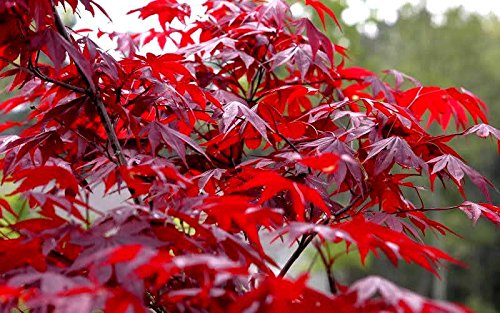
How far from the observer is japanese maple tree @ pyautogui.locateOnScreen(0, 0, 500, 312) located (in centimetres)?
69

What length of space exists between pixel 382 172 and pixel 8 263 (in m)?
0.63

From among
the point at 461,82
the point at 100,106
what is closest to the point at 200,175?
the point at 100,106

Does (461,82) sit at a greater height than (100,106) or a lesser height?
lesser

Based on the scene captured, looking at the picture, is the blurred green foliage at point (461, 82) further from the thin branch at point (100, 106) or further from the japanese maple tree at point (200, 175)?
A: the thin branch at point (100, 106)

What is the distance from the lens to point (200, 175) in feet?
3.67

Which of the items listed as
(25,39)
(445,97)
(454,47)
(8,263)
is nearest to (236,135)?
(25,39)

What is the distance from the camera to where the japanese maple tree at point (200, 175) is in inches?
27.0

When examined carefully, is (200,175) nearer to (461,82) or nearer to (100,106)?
(100,106)

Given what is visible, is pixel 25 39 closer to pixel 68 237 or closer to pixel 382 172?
pixel 68 237

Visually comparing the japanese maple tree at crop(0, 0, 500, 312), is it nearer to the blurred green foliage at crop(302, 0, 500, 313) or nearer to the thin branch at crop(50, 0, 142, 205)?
the thin branch at crop(50, 0, 142, 205)

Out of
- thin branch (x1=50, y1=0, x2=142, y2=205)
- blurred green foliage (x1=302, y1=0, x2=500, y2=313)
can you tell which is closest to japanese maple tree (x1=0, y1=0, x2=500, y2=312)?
thin branch (x1=50, y1=0, x2=142, y2=205)

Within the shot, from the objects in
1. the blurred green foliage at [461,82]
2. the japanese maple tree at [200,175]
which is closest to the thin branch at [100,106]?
the japanese maple tree at [200,175]

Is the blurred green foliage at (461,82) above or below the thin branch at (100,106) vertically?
below

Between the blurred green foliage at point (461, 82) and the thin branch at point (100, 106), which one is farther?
the blurred green foliage at point (461, 82)
